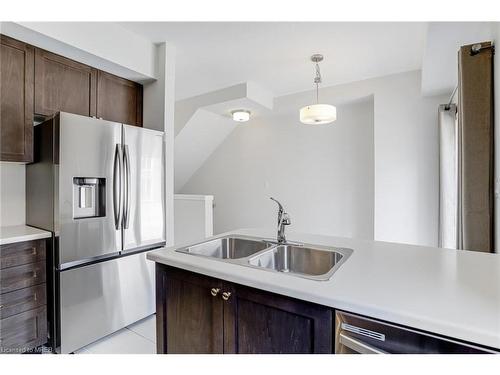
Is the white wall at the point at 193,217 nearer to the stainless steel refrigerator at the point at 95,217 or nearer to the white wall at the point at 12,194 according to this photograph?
the stainless steel refrigerator at the point at 95,217

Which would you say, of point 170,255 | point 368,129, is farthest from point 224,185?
point 170,255

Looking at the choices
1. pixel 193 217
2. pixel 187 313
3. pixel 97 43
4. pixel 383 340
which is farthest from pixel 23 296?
pixel 193 217

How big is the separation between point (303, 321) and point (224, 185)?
4.52 metres

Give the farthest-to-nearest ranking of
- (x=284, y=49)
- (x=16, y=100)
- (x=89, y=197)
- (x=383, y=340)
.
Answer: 1. (x=284, y=49)
2. (x=89, y=197)
3. (x=16, y=100)
4. (x=383, y=340)

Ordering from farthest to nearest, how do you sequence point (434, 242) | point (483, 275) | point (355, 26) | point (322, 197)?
point (322, 197)
point (434, 242)
point (355, 26)
point (483, 275)

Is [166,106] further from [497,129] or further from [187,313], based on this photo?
[497,129]

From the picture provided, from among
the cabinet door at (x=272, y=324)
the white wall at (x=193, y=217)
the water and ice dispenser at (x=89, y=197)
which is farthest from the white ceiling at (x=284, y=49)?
the cabinet door at (x=272, y=324)

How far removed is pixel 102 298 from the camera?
80.0 inches

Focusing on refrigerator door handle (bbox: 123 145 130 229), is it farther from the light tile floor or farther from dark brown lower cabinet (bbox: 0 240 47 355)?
the light tile floor

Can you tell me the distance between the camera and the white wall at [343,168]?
3.24m

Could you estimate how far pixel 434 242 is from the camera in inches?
126

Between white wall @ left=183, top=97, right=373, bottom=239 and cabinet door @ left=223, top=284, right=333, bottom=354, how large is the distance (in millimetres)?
3270

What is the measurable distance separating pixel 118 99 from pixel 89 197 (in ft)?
3.37

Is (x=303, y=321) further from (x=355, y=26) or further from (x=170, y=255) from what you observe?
(x=355, y=26)
